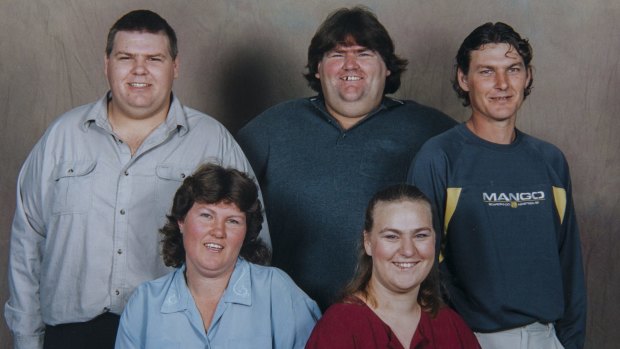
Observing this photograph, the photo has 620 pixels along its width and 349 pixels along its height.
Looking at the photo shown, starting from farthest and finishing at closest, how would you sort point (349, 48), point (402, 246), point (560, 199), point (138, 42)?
point (349, 48)
point (138, 42)
point (560, 199)
point (402, 246)

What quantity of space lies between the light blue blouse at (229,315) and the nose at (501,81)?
99 centimetres

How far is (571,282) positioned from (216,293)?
1233 millimetres

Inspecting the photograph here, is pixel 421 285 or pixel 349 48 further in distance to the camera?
pixel 349 48

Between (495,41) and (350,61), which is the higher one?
(495,41)

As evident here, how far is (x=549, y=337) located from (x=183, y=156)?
4.69ft

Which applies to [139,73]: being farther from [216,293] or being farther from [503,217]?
[503,217]

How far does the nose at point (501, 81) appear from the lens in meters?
3.70

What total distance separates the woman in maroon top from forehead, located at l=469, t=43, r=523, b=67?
62 cm

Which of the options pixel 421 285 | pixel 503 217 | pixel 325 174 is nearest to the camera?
pixel 421 285

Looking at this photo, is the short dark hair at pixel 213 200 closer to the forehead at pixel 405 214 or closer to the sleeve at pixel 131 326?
the sleeve at pixel 131 326

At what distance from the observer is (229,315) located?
3.51 metres

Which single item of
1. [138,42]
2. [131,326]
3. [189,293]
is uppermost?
[138,42]

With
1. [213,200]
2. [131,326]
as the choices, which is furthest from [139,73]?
[131,326]

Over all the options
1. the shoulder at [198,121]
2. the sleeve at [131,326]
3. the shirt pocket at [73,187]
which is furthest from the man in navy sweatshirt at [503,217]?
the shirt pocket at [73,187]
